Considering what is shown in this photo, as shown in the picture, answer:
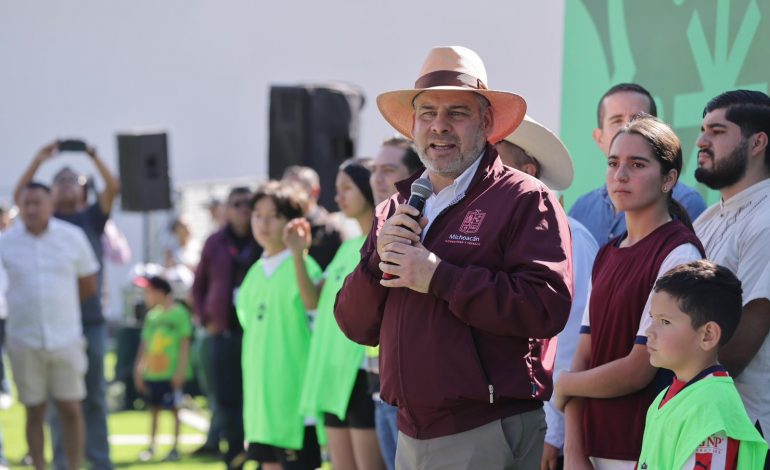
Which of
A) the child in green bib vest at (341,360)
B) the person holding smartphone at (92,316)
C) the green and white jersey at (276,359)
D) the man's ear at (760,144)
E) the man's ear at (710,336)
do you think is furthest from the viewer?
the person holding smartphone at (92,316)

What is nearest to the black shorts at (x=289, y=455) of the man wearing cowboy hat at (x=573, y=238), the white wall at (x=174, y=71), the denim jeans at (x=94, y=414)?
the man wearing cowboy hat at (x=573, y=238)

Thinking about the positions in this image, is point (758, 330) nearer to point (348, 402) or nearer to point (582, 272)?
point (582, 272)

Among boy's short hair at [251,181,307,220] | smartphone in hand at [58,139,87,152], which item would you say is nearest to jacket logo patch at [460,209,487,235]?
boy's short hair at [251,181,307,220]

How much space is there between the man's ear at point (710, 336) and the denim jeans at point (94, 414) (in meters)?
5.57

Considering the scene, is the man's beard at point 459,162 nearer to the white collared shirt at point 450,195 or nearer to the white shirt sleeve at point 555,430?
the white collared shirt at point 450,195

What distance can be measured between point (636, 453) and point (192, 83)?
1813 cm

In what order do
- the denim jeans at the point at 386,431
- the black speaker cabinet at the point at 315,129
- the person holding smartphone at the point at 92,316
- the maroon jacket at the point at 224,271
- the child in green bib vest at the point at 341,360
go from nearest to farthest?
the denim jeans at the point at 386,431, the child in green bib vest at the point at 341,360, the person holding smartphone at the point at 92,316, the maroon jacket at the point at 224,271, the black speaker cabinet at the point at 315,129

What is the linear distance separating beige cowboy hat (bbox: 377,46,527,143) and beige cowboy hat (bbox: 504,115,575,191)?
2.16 feet

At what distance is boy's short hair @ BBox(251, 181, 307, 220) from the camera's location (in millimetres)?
5727

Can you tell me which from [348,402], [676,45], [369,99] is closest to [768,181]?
[676,45]

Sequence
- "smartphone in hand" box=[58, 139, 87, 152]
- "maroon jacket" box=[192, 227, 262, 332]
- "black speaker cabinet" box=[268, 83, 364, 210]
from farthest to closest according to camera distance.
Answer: "smartphone in hand" box=[58, 139, 87, 152]
"black speaker cabinet" box=[268, 83, 364, 210]
"maroon jacket" box=[192, 227, 262, 332]

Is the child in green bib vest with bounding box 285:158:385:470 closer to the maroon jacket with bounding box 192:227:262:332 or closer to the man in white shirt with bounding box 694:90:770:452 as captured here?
the man in white shirt with bounding box 694:90:770:452

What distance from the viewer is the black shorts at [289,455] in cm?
553

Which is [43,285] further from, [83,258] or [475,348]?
[475,348]
